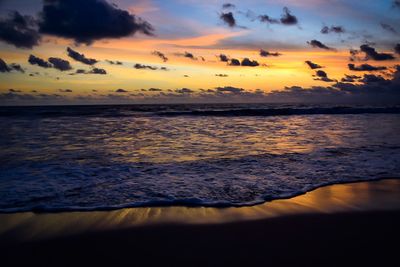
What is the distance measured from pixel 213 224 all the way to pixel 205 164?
387 cm

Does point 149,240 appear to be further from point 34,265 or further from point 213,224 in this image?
point 34,265

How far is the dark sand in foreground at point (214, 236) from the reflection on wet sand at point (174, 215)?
13mm

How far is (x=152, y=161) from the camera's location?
28.3 ft

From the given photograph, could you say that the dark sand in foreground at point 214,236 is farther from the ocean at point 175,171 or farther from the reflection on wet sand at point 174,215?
the ocean at point 175,171

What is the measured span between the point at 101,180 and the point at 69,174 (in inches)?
37.1

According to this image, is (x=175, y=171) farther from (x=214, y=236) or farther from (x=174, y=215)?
(x=214, y=236)

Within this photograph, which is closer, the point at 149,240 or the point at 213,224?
the point at 149,240

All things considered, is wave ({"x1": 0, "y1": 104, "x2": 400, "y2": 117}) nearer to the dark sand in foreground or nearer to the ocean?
the ocean

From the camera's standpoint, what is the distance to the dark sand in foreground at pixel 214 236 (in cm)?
334

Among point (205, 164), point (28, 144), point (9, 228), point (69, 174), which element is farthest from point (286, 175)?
point (28, 144)

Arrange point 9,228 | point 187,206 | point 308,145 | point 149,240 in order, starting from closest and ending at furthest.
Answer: point 149,240
point 9,228
point 187,206
point 308,145

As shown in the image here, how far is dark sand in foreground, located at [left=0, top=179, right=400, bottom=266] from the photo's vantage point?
11.0ft

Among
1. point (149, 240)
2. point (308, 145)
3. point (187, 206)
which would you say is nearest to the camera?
point (149, 240)

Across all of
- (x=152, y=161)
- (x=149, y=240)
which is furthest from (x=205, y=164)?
(x=149, y=240)
